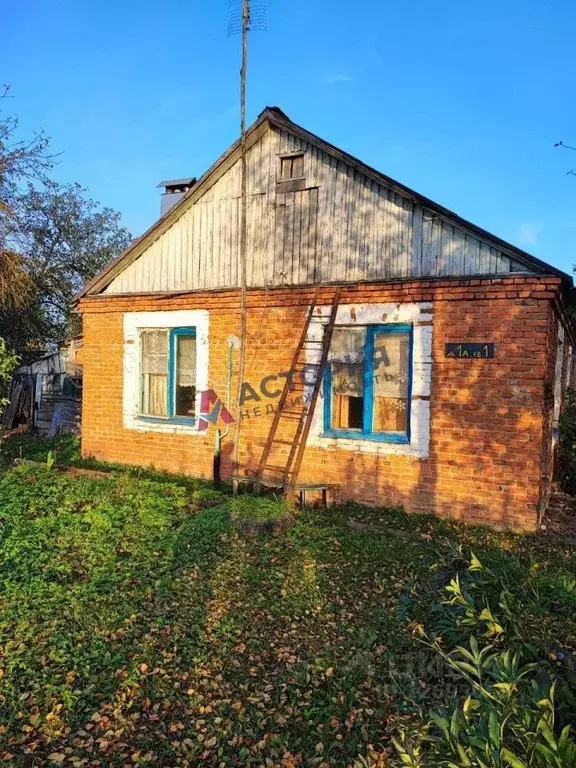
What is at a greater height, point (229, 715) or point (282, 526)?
point (282, 526)

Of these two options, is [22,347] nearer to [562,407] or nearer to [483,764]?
[562,407]

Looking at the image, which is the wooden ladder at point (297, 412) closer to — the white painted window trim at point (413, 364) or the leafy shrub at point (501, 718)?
the white painted window trim at point (413, 364)

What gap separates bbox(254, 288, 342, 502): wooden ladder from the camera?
7.86 m

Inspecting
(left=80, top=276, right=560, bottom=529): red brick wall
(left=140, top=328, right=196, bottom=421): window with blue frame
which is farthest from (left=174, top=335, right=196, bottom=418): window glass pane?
(left=80, top=276, right=560, bottom=529): red brick wall

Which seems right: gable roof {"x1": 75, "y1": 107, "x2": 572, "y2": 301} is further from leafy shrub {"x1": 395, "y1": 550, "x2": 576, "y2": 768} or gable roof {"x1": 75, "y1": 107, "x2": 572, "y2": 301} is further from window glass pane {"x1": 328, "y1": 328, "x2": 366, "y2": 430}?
leafy shrub {"x1": 395, "y1": 550, "x2": 576, "y2": 768}

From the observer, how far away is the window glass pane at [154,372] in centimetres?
981

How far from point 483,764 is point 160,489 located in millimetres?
6849

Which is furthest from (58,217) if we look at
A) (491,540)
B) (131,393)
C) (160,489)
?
(491,540)

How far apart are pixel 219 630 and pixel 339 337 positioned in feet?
16.1

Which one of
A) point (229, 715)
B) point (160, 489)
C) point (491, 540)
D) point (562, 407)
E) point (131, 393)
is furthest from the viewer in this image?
point (562, 407)

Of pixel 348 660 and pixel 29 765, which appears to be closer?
pixel 29 765

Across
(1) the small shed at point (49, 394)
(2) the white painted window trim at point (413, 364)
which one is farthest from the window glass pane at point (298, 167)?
(1) the small shed at point (49, 394)

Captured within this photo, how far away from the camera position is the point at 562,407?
10797 mm

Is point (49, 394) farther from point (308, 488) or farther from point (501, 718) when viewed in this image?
point (501, 718)
